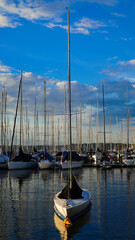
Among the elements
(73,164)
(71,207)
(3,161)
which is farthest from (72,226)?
(3,161)

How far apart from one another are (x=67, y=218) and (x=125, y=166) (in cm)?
4352

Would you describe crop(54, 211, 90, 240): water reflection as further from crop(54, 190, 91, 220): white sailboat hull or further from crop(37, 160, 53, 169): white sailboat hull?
crop(37, 160, 53, 169): white sailboat hull

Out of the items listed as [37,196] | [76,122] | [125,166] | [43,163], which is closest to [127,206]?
[37,196]

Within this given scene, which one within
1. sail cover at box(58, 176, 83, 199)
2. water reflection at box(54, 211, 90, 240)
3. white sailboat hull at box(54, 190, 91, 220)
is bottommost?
water reflection at box(54, 211, 90, 240)

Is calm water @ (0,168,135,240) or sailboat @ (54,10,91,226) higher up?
sailboat @ (54,10,91,226)

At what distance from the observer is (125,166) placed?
2231 inches

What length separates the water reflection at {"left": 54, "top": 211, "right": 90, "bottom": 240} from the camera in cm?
1438

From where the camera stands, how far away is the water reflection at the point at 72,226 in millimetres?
14375

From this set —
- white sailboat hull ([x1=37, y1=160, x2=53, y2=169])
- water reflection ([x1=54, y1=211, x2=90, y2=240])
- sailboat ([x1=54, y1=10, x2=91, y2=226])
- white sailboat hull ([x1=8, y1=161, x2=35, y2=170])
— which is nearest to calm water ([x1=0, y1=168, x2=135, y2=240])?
water reflection ([x1=54, y1=211, x2=90, y2=240])

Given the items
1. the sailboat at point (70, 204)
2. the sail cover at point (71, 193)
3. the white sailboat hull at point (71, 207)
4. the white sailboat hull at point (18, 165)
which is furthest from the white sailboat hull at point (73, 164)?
the white sailboat hull at point (71, 207)

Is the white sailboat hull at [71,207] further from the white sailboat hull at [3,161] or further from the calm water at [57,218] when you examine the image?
the white sailboat hull at [3,161]

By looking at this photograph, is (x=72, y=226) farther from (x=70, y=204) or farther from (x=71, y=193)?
(x=71, y=193)

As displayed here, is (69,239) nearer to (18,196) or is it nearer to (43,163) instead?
(18,196)

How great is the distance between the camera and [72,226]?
51.1 feet
